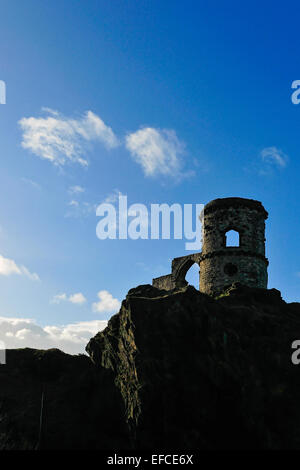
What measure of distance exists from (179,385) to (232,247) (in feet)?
40.9

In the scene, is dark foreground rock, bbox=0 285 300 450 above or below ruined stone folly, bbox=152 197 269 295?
below

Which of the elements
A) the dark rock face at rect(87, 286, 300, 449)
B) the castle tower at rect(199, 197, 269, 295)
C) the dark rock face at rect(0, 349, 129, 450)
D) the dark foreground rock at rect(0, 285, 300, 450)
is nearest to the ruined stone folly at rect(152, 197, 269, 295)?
the castle tower at rect(199, 197, 269, 295)

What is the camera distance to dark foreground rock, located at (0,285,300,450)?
1734 centimetres

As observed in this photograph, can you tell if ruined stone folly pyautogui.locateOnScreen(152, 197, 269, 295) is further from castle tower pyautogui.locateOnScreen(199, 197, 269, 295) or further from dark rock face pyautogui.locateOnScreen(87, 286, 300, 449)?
dark rock face pyautogui.locateOnScreen(87, 286, 300, 449)

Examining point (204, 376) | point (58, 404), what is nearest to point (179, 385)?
point (204, 376)

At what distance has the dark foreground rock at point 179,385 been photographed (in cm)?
Answer: 1734

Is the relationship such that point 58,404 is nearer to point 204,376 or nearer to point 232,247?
point 204,376

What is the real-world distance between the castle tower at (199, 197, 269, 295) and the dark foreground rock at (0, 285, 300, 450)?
140 inches

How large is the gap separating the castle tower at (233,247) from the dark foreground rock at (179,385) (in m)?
3.56

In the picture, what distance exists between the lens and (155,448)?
1745 centimetres

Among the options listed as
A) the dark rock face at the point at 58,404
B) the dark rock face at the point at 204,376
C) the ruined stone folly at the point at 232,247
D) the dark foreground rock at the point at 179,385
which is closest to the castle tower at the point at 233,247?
the ruined stone folly at the point at 232,247

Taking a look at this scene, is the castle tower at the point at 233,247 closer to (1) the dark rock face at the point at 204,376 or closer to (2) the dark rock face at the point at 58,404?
(1) the dark rock face at the point at 204,376

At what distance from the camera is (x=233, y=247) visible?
2806 centimetres
